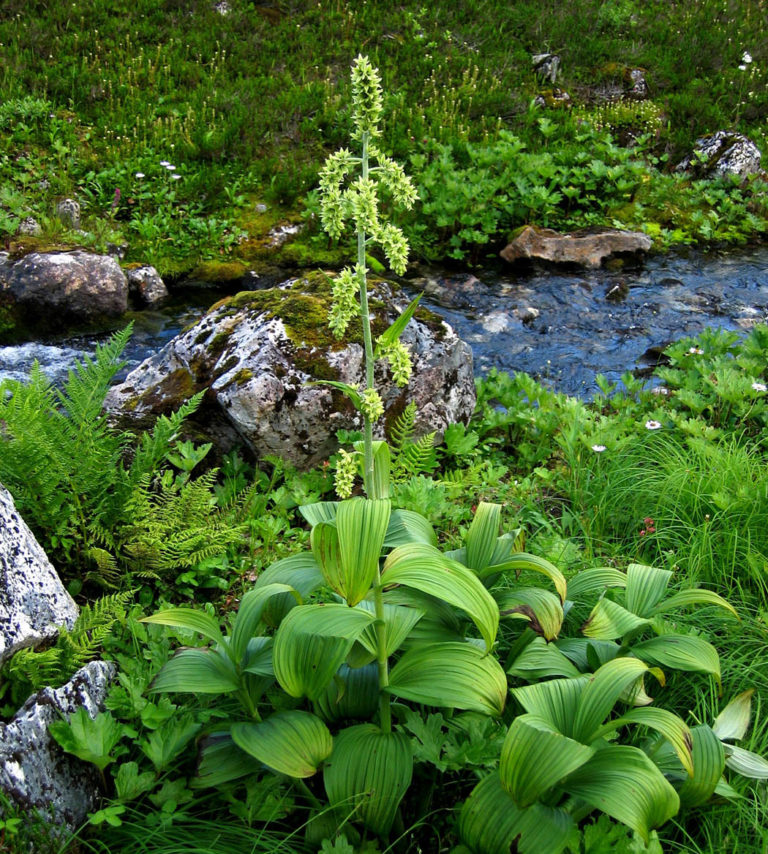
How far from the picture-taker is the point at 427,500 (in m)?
4.28

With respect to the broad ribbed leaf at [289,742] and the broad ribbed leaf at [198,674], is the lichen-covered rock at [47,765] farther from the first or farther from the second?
the broad ribbed leaf at [289,742]

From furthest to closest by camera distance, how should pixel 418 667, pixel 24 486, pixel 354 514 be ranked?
1. pixel 24 486
2. pixel 418 667
3. pixel 354 514

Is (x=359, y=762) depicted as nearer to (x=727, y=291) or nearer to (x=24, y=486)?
(x=24, y=486)

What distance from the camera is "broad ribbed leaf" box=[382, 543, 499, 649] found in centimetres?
234

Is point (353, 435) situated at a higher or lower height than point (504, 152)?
lower

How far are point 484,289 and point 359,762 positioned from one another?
7.10 metres

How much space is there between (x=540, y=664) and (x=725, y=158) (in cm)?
1055

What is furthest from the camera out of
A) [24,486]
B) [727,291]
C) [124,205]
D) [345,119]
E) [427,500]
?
[345,119]

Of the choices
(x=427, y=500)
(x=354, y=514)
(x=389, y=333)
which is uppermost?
(x=389, y=333)

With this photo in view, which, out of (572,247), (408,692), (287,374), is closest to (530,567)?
(408,692)

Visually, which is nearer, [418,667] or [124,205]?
[418,667]

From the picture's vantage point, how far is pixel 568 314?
8.35 metres

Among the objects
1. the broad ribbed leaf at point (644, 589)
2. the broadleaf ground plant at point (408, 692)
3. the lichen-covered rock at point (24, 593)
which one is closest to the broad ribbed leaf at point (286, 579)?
the broadleaf ground plant at point (408, 692)

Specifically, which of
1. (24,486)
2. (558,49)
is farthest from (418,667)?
(558,49)
